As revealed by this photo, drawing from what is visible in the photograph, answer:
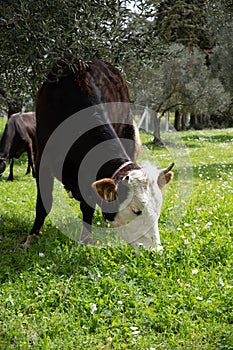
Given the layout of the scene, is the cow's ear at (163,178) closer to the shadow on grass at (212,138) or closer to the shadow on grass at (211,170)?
the shadow on grass at (211,170)

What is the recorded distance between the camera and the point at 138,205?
5016mm

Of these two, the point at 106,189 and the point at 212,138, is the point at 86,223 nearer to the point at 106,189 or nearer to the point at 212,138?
the point at 106,189

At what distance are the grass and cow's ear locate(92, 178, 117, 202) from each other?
0.78 metres

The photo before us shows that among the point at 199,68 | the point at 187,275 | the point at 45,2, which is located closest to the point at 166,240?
the point at 187,275

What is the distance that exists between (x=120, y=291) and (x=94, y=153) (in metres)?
1.73

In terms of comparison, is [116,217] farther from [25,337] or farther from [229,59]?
[229,59]

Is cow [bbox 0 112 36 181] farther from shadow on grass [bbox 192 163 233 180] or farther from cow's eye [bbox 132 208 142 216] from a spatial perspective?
cow's eye [bbox 132 208 142 216]

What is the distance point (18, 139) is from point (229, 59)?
1510 centimetres

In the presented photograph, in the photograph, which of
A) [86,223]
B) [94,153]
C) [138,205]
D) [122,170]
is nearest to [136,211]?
[138,205]

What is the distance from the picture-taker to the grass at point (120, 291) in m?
4.00

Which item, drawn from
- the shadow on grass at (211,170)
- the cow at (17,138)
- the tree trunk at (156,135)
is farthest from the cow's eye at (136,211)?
the tree trunk at (156,135)

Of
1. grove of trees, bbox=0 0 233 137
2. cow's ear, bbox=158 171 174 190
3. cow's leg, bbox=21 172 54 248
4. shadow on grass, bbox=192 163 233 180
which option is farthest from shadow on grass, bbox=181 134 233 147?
cow's ear, bbox=158 171 174 190

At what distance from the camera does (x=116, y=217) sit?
5.29 metres

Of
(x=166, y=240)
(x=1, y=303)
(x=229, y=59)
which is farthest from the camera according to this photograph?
(x=229, y=59)
